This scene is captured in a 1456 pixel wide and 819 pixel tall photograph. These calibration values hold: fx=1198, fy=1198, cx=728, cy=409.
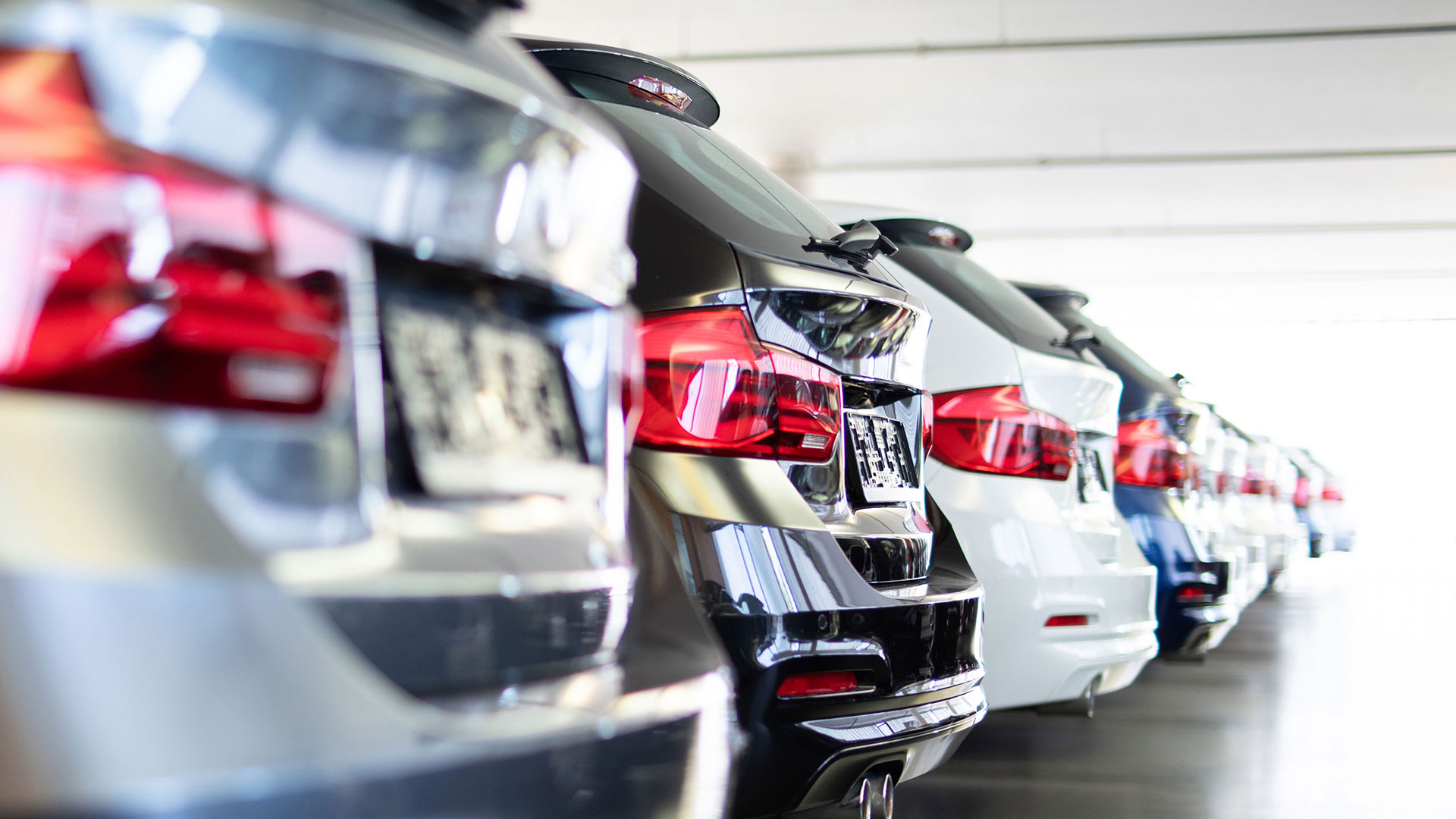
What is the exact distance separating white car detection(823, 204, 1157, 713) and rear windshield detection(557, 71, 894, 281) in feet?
2.70

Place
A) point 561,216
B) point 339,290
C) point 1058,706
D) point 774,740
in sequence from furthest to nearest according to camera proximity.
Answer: point 1058,706 < point 774,740 < point 561,216 < point 339,290

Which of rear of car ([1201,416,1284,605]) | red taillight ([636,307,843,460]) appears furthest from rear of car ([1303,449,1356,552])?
red taillight ([636,307,843,460])

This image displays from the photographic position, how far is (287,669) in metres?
0.92

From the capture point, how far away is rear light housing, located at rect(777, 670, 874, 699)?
201cm

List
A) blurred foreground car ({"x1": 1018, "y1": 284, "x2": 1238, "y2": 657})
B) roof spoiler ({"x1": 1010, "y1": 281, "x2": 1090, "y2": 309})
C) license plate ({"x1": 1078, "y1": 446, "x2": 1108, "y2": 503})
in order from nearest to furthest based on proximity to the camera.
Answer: license plate ({"x1": 1078, "y1": 446, "x2": 1108, "y2": 503})
blurred foreground car ({"x1": 1018, "y1": 284, "x2": 1238, "y2": 657})
roof spoiler ({"x1": 1010, "y1": 281, "x2": 1090, "y2": 309})

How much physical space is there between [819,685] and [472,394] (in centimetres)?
105

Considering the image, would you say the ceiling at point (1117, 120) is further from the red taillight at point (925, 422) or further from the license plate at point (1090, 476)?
the red taillight at point (925, 422)

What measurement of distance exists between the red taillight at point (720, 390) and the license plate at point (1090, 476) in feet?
6.40

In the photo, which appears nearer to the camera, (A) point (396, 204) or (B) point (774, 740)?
(A) point (396, 204)

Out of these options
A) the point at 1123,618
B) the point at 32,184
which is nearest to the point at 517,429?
the point at 32,184

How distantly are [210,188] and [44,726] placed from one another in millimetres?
410

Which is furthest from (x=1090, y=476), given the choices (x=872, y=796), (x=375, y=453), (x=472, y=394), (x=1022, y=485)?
(x=375, y=453)

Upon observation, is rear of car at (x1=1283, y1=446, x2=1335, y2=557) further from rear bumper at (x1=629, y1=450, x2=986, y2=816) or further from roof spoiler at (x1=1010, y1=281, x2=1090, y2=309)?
rear bumper at (x1=629, y1=450, x2=986, y2=816)

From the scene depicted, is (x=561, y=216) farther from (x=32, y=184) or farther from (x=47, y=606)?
(x=47, y=606)
